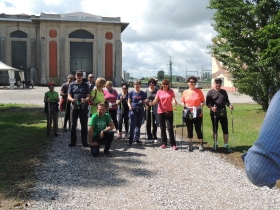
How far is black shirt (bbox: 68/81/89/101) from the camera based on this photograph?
8320mm

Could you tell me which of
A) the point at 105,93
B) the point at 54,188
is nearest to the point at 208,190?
the point at 54,188

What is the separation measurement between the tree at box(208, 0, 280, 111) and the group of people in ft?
25.3

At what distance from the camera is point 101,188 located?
5223mm

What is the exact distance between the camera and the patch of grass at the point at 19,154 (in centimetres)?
512

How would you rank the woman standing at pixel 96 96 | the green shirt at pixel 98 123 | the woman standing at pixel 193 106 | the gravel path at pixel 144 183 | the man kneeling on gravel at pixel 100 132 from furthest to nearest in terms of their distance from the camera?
the woman standing at pixel 96 96, the woman standing at pixel 193 106, the green shirt at pixel 98 123, the man kneeling on gravel at pixel 100 132, the gravel path at pixel 144 183

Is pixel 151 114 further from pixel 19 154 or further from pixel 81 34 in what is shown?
pixel 81 34

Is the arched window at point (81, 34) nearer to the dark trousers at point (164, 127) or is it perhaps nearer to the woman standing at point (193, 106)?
the dark trousers at point (164, 127)

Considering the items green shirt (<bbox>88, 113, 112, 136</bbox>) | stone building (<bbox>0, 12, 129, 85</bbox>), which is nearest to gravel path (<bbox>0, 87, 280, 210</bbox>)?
green shirt (<bbox>88, 113, 112, 136</bbox>)

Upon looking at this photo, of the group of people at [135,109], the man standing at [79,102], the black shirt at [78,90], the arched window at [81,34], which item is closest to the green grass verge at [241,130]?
the group of people at [135,109]

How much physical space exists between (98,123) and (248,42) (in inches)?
441

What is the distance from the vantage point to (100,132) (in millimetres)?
7605

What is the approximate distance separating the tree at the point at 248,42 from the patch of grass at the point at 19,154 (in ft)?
33.1

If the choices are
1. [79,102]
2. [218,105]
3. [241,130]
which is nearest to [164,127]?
[218,105]

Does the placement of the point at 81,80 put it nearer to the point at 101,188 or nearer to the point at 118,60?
the point at 101,188
